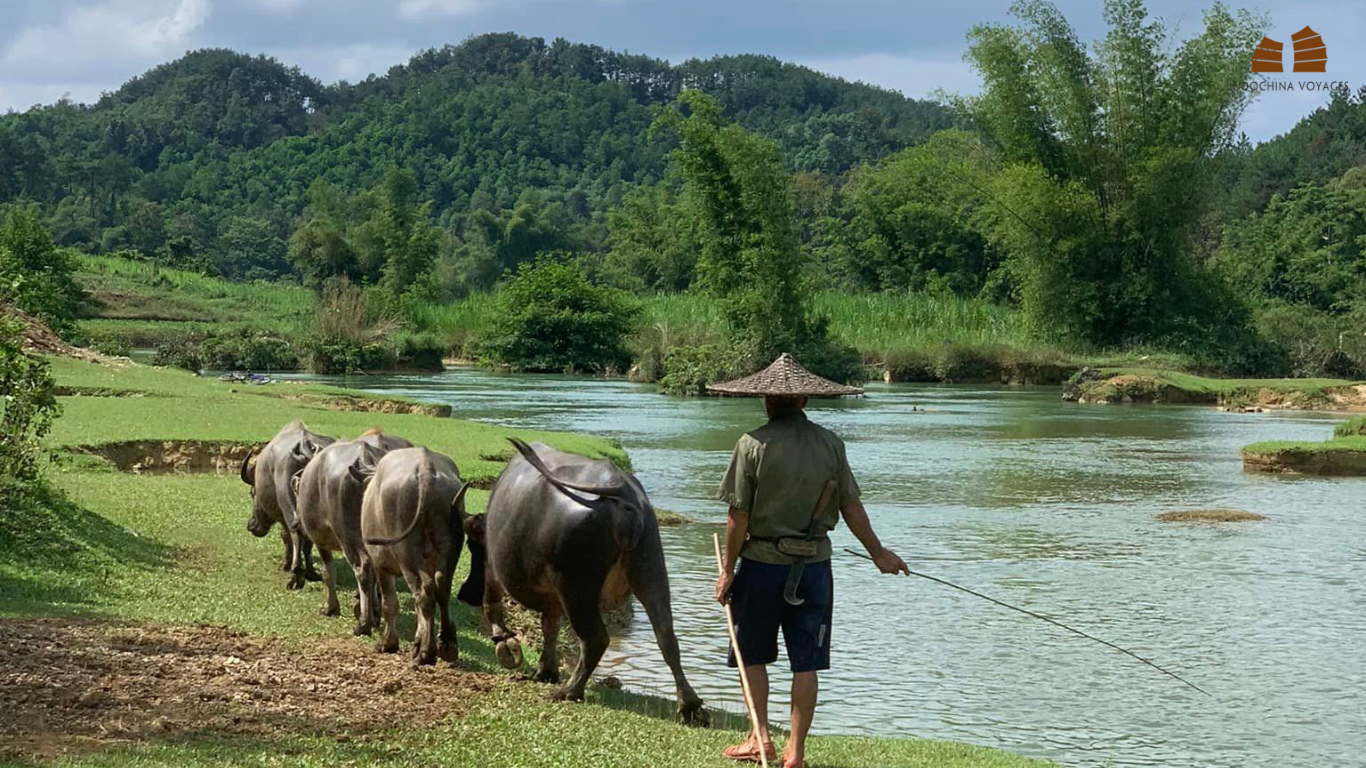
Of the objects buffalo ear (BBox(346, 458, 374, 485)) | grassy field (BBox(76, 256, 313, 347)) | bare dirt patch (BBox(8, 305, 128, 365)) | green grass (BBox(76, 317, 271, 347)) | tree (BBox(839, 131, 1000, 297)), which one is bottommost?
buffalo ear (BBox(346, 458, 374, 485))

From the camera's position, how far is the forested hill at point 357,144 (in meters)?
117

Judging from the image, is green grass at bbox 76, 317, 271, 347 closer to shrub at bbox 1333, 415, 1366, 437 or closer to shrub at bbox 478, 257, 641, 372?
shrub at bbox 478, 257, 641, 372

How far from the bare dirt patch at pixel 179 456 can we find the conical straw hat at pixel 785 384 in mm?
10331

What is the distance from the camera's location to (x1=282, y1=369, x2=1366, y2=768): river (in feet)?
30.8

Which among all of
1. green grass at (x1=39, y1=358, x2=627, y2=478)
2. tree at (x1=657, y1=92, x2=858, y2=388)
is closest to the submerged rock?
green grass at (x1=39, y1=358, x2=627, y2=478)

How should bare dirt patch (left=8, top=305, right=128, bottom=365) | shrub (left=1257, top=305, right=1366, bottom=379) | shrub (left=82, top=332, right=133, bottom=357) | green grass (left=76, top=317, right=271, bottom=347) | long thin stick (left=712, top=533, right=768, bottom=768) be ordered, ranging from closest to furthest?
long thin stick (left=712, top=533, right=768, bottom=768) → bare dirt patch (left=8, top=305, right=128, bottom=365) → shrub (left=82, top=332, right=133, bottom=357) → shrub (left=1257, top=305, right=1366, bottom=379) → green grass (left=76, top=317, right=271, bottom=347)

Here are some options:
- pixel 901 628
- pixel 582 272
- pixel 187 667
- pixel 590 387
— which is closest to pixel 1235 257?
pixel 582 272

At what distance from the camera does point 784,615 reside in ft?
23.7

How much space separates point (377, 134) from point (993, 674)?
151 m

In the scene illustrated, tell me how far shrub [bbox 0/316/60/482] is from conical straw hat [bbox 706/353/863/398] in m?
6.32

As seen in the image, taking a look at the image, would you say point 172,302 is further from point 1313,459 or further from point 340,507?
point 340,507

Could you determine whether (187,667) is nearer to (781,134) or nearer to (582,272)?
(582,272)

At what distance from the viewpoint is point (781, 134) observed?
169m

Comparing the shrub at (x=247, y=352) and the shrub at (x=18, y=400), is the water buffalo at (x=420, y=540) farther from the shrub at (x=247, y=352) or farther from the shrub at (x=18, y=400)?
the shrub at (x=247, y=352)
